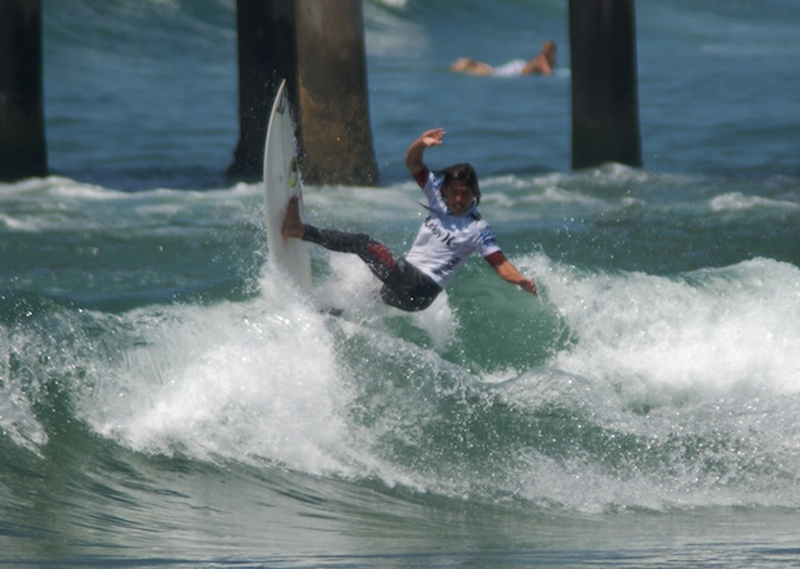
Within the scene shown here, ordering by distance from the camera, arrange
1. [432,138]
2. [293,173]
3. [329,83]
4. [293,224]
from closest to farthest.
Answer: [432,138] → [293,224] → [293,173] → [329,83]

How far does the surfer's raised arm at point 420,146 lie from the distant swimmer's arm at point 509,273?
56 centimetres

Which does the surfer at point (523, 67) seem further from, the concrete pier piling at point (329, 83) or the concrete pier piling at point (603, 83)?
the concrete pier piling at point (329, 83)

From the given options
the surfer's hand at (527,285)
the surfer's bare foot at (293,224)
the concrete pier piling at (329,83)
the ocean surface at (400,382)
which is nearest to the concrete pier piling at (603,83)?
the ocean surface at (400,382)

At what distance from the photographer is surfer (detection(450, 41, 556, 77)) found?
25.8m

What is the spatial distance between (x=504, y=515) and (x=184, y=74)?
2091 centimetres

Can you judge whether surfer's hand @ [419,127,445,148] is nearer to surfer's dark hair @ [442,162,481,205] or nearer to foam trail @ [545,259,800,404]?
surfer's dark hair @ [442,162,481,205]

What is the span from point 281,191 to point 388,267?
0.80 meters

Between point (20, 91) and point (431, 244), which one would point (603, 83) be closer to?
point (20, 91)

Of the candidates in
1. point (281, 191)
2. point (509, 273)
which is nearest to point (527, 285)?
point (509, 273)

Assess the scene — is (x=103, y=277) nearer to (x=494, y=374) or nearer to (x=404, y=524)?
(x=494, y=374)

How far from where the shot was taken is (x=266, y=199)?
7.61 metres

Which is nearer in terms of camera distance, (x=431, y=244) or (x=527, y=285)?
(x=527, y=285)

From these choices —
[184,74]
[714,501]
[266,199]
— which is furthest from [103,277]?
[184,74]

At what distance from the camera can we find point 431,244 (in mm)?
7340
